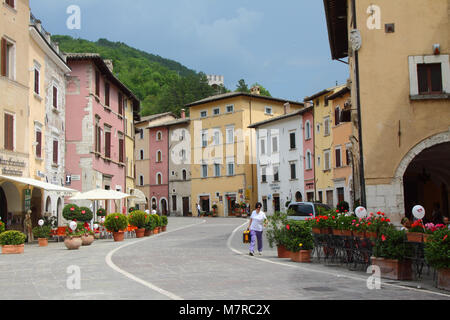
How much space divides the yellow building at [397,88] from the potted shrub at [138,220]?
1210cm

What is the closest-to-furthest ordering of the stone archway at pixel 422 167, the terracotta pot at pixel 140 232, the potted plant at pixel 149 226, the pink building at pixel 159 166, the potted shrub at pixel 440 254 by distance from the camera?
the potted shrub at pixel 440 254, the stone archway at pixel 422 167, the terracotta pot at pixel 140 232, the potted plant at pixel 149 226, the pink building at pixel 159 166

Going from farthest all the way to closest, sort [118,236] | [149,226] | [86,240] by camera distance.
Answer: [149,226] < [118,236] < [86,240]

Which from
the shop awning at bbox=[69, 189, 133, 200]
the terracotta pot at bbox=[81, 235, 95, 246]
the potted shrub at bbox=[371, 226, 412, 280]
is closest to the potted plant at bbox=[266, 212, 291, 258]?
the potted shrub at bbox=[371, 226, 412, 280]

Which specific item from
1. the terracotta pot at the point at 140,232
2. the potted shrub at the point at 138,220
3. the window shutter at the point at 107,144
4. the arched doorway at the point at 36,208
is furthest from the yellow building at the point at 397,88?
the window shutter at the point at 107,144

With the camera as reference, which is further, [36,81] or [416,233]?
[36,81]

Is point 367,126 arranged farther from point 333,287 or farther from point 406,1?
point 333,287

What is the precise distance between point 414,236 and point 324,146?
121 ft

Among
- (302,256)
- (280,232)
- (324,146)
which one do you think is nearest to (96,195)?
(280,232)

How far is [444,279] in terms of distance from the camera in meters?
9.40

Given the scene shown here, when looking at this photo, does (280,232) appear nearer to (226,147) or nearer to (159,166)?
(226,147)

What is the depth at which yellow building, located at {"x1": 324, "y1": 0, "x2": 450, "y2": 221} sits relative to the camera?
17.8 m

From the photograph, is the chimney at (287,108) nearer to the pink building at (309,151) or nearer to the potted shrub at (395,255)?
the pink building at (309,151)

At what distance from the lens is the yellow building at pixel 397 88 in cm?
1784

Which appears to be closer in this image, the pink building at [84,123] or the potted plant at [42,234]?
the potted plant at [42,234]
